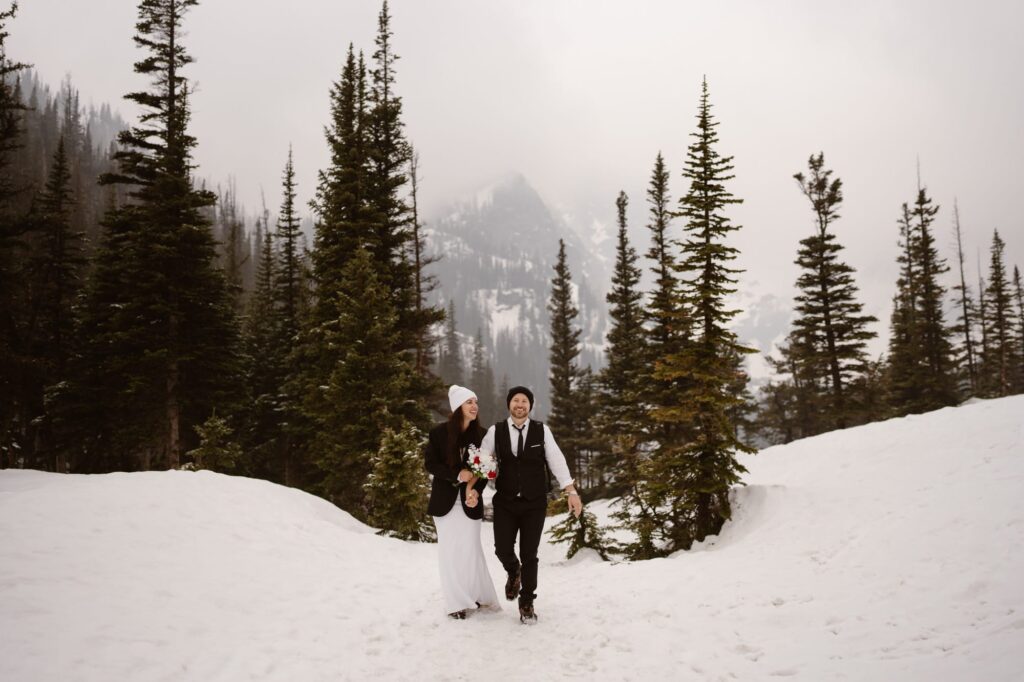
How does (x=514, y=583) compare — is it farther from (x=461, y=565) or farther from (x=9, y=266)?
(x=9, y=266)

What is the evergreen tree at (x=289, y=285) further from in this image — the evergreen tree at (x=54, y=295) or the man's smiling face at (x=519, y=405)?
the man's smiling face at (x=519, y=405)

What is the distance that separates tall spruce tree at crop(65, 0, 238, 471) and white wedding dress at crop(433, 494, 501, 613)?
51.3ft

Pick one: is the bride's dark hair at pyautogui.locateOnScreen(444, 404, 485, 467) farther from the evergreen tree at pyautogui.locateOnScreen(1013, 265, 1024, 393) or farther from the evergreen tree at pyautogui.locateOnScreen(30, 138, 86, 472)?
the evergreen tree at pyautogui.locateOnScreen(1013, 265, 1024, 393)

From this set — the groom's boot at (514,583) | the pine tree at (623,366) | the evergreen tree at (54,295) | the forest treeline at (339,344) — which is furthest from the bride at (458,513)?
the evergreen tree at (54,295)

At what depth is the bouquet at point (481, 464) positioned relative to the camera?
5344mm

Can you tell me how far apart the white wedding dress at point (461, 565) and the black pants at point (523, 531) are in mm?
298

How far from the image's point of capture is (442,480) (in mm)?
5781

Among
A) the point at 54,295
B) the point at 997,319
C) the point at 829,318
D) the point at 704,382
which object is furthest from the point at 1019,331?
the point at 54,295

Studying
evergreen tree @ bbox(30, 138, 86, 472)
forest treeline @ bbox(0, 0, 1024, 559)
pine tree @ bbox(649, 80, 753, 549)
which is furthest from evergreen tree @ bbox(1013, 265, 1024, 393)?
evergreen tree @ bbox(30, 138, 86, 472)

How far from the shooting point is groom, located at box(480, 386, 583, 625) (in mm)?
5488

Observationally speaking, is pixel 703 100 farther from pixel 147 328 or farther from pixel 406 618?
pixel 147 328

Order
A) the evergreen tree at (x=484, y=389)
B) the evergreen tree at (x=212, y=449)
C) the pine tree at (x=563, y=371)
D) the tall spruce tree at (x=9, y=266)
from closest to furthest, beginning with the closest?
1. the tall spruce tree at (x=9, y=266)
2. the evergreen tree at (x=212, y=449)
3. the pine tree at (x=563, y=371)
4. the evergreen tree at (x=484, y=389)

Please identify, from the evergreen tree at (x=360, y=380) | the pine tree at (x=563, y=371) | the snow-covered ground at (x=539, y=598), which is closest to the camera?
the snow-covered ground at (x=539, y=598)

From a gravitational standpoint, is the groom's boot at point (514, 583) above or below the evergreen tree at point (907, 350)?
→ below
